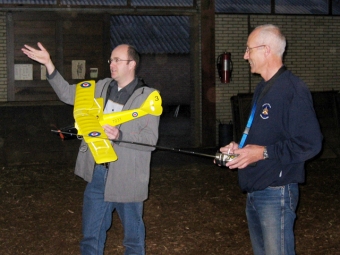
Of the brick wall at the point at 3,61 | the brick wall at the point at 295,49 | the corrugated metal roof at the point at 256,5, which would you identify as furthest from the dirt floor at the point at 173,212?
the corrugated metal roof at the point at 256,5

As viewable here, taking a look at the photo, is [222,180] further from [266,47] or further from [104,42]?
[266,47]

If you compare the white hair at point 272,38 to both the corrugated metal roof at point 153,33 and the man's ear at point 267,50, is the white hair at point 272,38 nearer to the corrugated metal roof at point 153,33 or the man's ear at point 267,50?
the man's ear at point 267,50

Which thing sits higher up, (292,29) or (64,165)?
(292,29)

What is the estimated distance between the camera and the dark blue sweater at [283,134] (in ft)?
11.2

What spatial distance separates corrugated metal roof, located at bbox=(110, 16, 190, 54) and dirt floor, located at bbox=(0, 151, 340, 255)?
20.7m

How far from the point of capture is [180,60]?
109ft

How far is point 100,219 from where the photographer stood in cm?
438

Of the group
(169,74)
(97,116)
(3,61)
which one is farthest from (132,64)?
(169,74)

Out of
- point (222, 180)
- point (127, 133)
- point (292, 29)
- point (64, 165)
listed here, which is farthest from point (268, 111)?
point (292, 29)

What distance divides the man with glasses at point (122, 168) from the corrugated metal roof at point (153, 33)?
27112 mm

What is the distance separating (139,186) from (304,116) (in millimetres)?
1449

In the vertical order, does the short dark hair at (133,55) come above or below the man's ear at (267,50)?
above

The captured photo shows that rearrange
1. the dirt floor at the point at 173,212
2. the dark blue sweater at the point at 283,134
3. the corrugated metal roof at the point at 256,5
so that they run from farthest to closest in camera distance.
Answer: the corrugated metal roof at the point at 256,5 < the dirt floor at the point at 173,212 < the dark blue sweater at the point at 283,134

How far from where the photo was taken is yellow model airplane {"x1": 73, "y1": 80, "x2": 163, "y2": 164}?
155 inches
